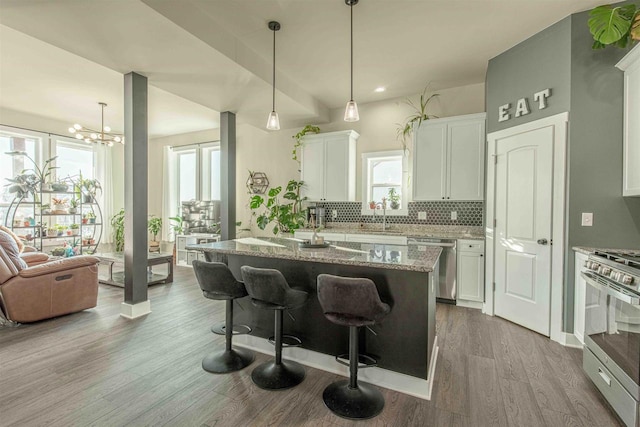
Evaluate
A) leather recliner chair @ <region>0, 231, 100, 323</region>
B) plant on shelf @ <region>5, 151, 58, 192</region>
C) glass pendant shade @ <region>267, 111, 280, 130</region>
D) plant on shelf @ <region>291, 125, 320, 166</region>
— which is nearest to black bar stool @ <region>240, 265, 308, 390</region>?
glass pendant shade @ <region>267, 111, 280, 130</region>

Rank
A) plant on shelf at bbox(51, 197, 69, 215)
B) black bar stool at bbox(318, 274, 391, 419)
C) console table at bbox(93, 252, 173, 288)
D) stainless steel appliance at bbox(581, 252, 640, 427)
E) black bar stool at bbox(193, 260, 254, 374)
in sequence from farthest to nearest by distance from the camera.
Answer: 1. plant on shelf at bbox(51, 197, 69, 215)
2. console table at bbox(93, 252, 173, 288)
3. black bar stool at bbox(193, 260, 254, 374)
4. black bar stool at bbox(318, 274, 391, 419)
5. stainless steel appliance at bbox(581, 252, 640, 427)

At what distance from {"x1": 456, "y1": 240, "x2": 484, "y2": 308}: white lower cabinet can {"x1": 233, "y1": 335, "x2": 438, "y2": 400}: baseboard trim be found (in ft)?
5.20

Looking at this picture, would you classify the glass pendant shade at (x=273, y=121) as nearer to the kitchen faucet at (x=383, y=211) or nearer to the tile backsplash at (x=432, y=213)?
the kitchen faucet at (x=383, y=211)

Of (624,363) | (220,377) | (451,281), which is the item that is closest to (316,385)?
(220,377)

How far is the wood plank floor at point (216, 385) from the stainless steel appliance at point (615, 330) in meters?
0.19

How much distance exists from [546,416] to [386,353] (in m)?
1.03

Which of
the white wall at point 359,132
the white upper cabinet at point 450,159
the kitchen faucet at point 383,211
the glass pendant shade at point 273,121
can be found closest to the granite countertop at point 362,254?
the glass pendant shade at point 273,121

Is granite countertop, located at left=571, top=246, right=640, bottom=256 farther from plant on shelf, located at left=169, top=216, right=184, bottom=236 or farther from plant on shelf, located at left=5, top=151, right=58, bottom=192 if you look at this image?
plant on shelf, located at left=5, top=151, right=58, bottom=192

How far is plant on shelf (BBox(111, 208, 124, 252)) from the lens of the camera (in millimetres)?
7266

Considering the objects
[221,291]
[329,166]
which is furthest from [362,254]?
[329,166]

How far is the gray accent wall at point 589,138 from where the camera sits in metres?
2.75

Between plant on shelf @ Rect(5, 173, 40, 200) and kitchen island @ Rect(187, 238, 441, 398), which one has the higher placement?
plant on shelf @ Rect(5, 173, 40, 200)

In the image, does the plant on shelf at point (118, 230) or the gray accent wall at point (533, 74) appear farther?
the plant on shelf at point (118, 230)

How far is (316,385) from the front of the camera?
7.45ft
